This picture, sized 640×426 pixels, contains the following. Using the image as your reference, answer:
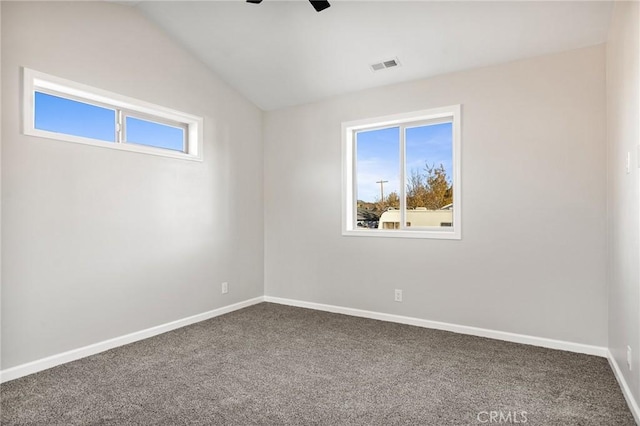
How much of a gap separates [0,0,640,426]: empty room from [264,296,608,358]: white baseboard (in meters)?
0.02

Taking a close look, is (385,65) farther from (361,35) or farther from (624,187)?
(624,187)

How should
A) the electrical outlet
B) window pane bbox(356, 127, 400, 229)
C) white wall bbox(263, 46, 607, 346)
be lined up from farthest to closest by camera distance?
window pane bbox(356, 127, 400, 229), white wall bbox(263, 46, 607, 346), the electrical outlet

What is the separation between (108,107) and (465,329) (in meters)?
3.89

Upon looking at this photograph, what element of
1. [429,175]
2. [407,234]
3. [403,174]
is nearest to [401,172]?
[403,174]

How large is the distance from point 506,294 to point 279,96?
3.30 metres

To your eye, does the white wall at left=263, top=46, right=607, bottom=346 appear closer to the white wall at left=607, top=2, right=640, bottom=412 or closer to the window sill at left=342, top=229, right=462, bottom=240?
the window sill at left=342, top=229, right=462, bottom=240

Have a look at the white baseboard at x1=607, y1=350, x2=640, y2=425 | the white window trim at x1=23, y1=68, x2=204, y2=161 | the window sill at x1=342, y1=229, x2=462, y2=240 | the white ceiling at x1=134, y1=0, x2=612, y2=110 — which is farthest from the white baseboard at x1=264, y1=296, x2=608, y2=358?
the white ceiling at x1=134, y1=0, x2=612, y2=110

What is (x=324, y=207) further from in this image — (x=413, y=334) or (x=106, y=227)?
(x=106, y=227)

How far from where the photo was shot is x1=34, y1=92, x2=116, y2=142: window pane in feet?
9.75

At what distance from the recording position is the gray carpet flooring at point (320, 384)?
2162 millimetres

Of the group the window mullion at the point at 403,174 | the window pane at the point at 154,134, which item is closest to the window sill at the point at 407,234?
the window mullion at the point at 403,174

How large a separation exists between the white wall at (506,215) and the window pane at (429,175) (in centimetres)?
29

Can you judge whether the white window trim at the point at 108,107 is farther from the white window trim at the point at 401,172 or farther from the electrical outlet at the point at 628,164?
the electrical outlet at the point at 628,164

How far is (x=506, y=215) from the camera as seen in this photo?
3.47m
